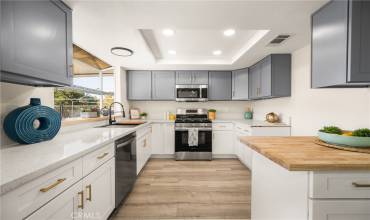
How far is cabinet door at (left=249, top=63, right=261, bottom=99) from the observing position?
3.31 metres

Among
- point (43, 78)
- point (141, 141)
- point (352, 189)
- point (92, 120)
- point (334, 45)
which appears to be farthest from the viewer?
point (141, 141)

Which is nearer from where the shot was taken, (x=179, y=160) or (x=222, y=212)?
(x=222, y=212)

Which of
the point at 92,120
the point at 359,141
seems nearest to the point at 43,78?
the point at 92,120

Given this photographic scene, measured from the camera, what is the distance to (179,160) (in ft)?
12.2

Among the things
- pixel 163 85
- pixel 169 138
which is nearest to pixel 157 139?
pixel 169 138

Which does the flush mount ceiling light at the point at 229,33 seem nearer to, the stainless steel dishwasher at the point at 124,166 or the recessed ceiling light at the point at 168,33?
the recessed ceiling light at the point at 168,33

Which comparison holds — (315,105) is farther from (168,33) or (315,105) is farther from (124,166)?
(124,166)

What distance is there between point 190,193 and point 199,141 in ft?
5.07

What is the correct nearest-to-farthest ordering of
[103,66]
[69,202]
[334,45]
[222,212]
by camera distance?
1. [69,202]
2. [334,45]
3. [222,212]
4. [103,66]

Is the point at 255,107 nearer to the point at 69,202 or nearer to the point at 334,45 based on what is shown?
the point at 334,45

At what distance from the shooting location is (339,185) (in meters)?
0.89

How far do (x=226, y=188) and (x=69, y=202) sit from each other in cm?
202

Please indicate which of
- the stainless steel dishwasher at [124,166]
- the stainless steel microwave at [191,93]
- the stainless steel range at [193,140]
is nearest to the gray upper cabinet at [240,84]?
the stainless steel microwave at [191,93]

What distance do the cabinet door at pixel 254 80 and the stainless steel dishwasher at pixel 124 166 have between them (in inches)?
102
